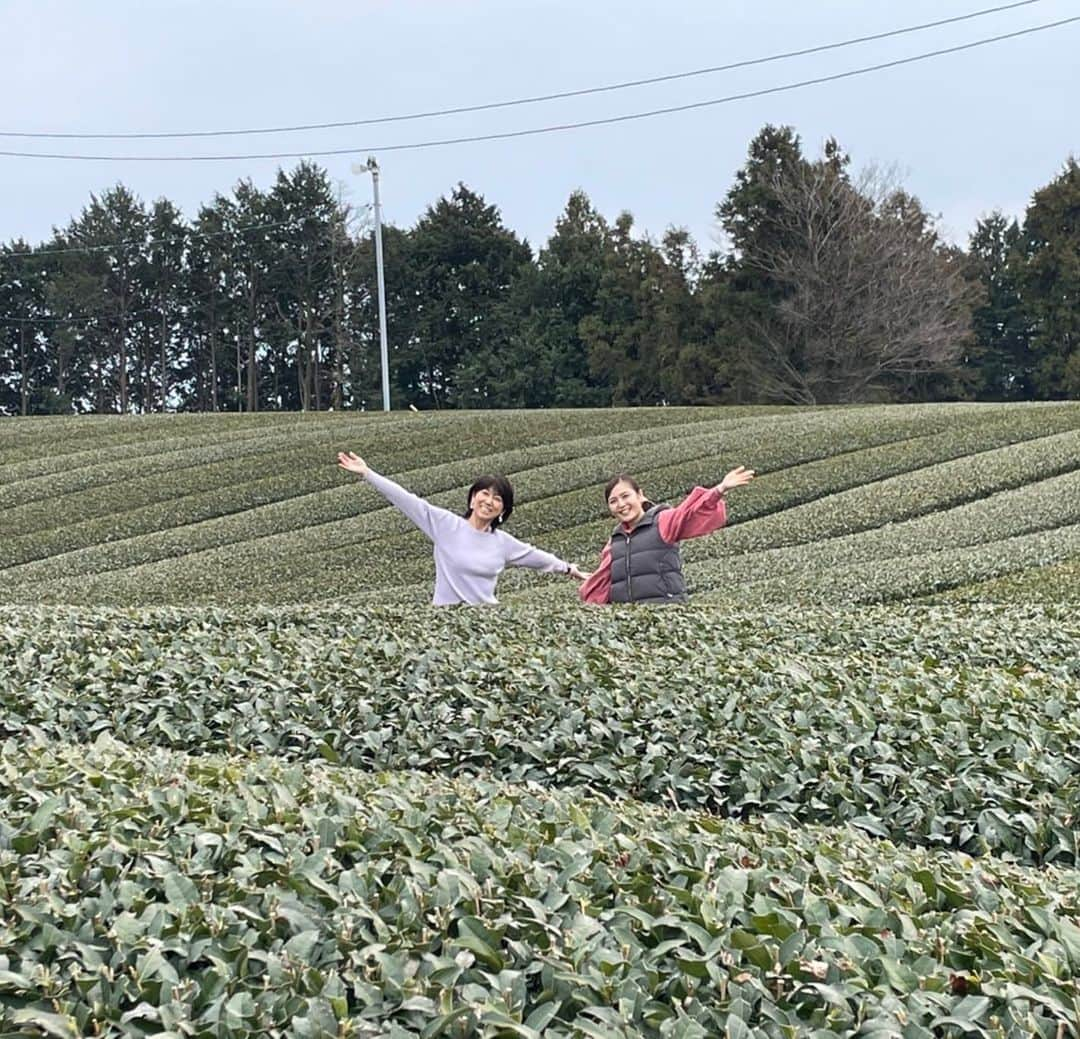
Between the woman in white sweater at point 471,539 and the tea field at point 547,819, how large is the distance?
525 mm

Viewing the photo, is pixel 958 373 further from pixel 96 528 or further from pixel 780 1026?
pixel 780 1026

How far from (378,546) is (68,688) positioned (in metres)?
12.0

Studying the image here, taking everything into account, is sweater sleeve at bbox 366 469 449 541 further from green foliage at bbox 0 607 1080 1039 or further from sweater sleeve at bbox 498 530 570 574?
green foliage at bbox 0 607 1080 1039

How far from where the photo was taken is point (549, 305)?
190 feet

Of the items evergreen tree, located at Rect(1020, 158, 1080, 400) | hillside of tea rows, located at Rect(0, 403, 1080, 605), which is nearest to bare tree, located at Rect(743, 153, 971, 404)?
evergreen tree, located at Rect(1020, 158, 1080, 400)

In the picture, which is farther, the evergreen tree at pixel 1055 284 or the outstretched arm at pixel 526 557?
the evergreen tree at pixel 1055 284

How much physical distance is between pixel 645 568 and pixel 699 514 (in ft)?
2.80

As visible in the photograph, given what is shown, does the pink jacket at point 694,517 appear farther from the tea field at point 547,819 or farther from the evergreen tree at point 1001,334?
the evergreen tree at point 1001,334

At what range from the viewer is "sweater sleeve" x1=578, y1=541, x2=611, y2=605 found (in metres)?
9.14

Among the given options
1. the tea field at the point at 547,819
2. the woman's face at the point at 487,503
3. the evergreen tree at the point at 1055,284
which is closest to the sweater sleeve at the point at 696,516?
the tea field at the point at 547,819

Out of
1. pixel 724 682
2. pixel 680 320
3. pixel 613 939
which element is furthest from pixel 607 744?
pixel 680 320

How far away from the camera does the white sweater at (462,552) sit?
346 inches

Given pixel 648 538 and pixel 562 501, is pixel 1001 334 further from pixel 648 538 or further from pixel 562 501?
pixel 648 538

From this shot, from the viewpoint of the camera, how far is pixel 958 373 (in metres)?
50.4
